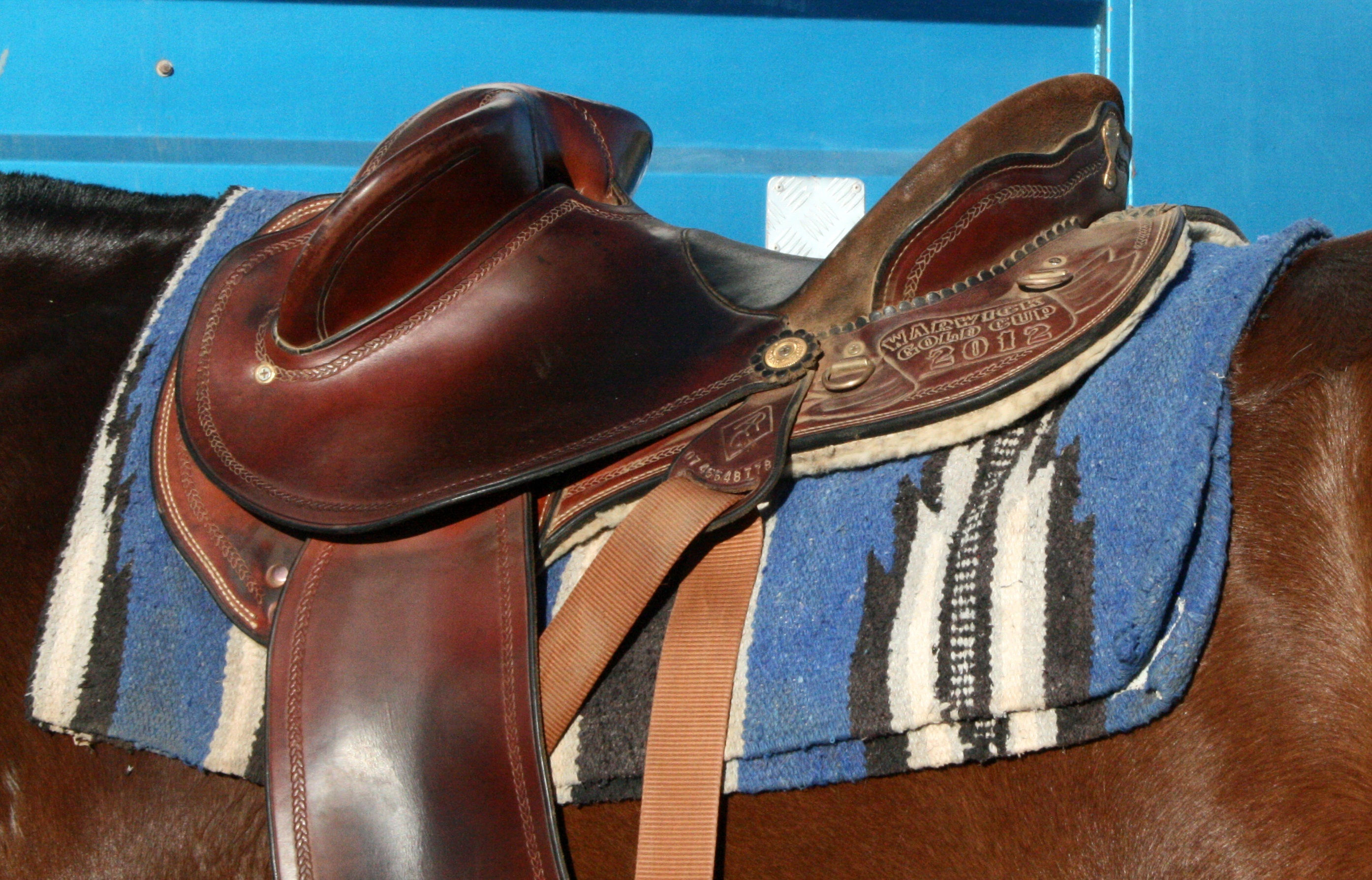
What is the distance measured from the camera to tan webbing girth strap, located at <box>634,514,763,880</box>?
66cm

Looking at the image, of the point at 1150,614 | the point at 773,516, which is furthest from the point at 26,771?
the point at 1150,614

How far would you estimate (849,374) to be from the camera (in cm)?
74

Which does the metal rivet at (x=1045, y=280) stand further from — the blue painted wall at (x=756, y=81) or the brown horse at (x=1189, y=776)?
the blue painted wall at (x=756, y=81)

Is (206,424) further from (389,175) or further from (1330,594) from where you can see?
(1330,594)

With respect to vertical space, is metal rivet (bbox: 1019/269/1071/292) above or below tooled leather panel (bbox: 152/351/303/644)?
Answer: above

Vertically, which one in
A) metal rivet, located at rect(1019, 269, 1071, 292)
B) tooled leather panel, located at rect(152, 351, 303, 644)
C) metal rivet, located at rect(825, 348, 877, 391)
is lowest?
tooled leather panel, located at rect(152, 351, 303, 644)

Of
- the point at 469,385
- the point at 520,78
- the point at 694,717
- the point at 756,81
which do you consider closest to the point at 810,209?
the point at 756,81

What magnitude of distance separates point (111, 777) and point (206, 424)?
328 mm

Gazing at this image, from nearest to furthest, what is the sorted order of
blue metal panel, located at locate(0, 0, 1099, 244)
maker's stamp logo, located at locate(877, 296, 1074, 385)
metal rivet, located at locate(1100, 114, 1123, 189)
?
maker's stamp logo, located at locate(877, 296, 1074, 385), metal rivet, located at locate(1100, 114, 1123, 189), blue metal panel, located at locate(0, 0, 1099, 244)

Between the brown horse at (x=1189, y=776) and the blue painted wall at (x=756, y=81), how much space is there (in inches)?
72.7

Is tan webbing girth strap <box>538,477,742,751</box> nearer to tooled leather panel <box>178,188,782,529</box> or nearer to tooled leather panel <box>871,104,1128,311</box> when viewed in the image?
tooled leather panel <box>178,188,782,529</box>

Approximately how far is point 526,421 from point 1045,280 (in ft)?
1.46

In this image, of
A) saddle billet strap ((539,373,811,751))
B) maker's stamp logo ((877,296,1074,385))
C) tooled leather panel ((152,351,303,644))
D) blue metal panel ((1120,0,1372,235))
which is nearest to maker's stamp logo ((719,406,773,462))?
saddle billet strap ((539,373,811,751))

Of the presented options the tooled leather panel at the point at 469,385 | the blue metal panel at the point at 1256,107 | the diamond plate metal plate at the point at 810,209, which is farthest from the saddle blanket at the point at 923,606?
the blue metal panel at the point at 1256,107
